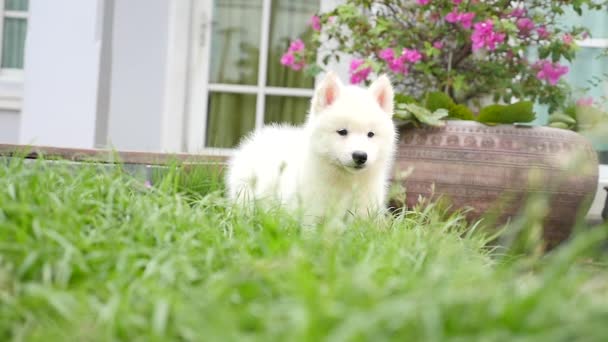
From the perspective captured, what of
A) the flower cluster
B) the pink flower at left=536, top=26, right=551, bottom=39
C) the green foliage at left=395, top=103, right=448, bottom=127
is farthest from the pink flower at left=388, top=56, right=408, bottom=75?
the pink flower at left=536, top=26, right=551, bottom=39

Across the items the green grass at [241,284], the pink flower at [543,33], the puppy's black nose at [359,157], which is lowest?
the green grass at [241,284]

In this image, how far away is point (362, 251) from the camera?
1870mm

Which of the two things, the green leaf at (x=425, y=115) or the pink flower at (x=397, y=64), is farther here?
the pink flower at (x=397, y=64)

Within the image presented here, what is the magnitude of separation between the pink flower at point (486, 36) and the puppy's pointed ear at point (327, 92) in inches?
49.4

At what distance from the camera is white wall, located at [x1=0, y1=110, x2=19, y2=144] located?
5148 mm

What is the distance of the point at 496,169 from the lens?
3424mm

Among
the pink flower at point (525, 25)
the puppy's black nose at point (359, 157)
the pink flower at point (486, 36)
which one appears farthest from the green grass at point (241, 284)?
the pink flower at point (525, 25)

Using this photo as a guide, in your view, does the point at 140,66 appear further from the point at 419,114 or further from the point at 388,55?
the point at 419,114

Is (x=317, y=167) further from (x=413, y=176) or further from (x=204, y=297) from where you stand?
(x=204, y=297)

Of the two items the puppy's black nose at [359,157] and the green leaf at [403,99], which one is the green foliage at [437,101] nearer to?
the green leaf at [403,99]

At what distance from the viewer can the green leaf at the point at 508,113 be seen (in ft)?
11.6

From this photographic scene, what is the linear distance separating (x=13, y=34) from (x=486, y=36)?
3.79m

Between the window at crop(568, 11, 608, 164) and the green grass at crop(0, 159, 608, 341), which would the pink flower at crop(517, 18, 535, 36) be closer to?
the window at crop(568, 11, 608, 164)

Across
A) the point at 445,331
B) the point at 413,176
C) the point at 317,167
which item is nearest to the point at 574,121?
the point at 413,176
